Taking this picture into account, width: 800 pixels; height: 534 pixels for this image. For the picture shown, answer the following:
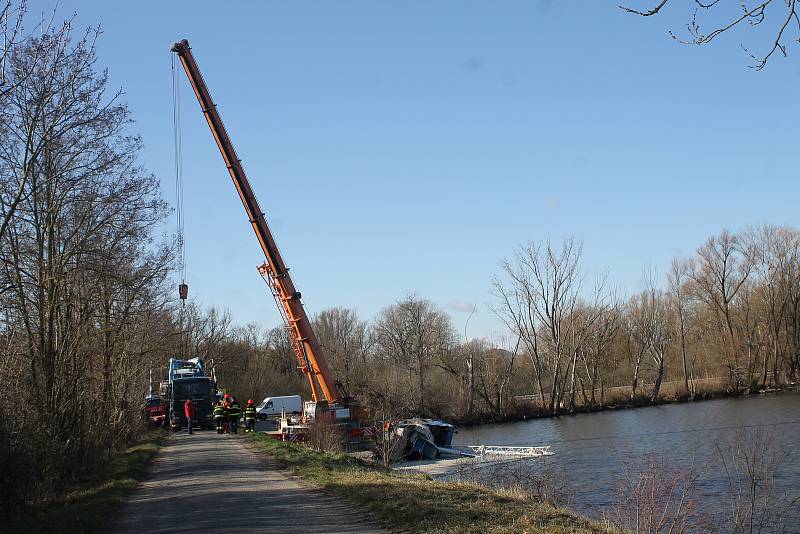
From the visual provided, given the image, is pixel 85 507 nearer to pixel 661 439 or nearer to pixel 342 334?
pixel 661 439

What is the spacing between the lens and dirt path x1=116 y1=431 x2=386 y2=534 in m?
10.8

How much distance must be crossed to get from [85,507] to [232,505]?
9.08 feet

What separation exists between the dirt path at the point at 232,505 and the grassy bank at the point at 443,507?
0.40 metres

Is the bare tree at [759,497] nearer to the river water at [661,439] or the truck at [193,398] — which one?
the river water at [661,439]

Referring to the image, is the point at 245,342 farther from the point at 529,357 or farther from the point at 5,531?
the point at 5,531

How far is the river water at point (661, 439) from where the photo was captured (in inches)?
829

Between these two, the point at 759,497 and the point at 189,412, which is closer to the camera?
the point at 759,497

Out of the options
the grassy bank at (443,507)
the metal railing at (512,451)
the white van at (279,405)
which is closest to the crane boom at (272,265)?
the metal railing at (512,451)

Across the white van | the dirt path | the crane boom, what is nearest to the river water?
the dirt path

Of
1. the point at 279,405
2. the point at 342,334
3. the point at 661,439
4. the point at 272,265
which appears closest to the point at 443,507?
the point at 272,265

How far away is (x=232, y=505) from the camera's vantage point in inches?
496

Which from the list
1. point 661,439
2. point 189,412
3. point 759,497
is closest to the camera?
point 759,497

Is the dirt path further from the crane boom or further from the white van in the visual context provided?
the white van

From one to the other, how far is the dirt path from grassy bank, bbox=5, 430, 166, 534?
0.29m
